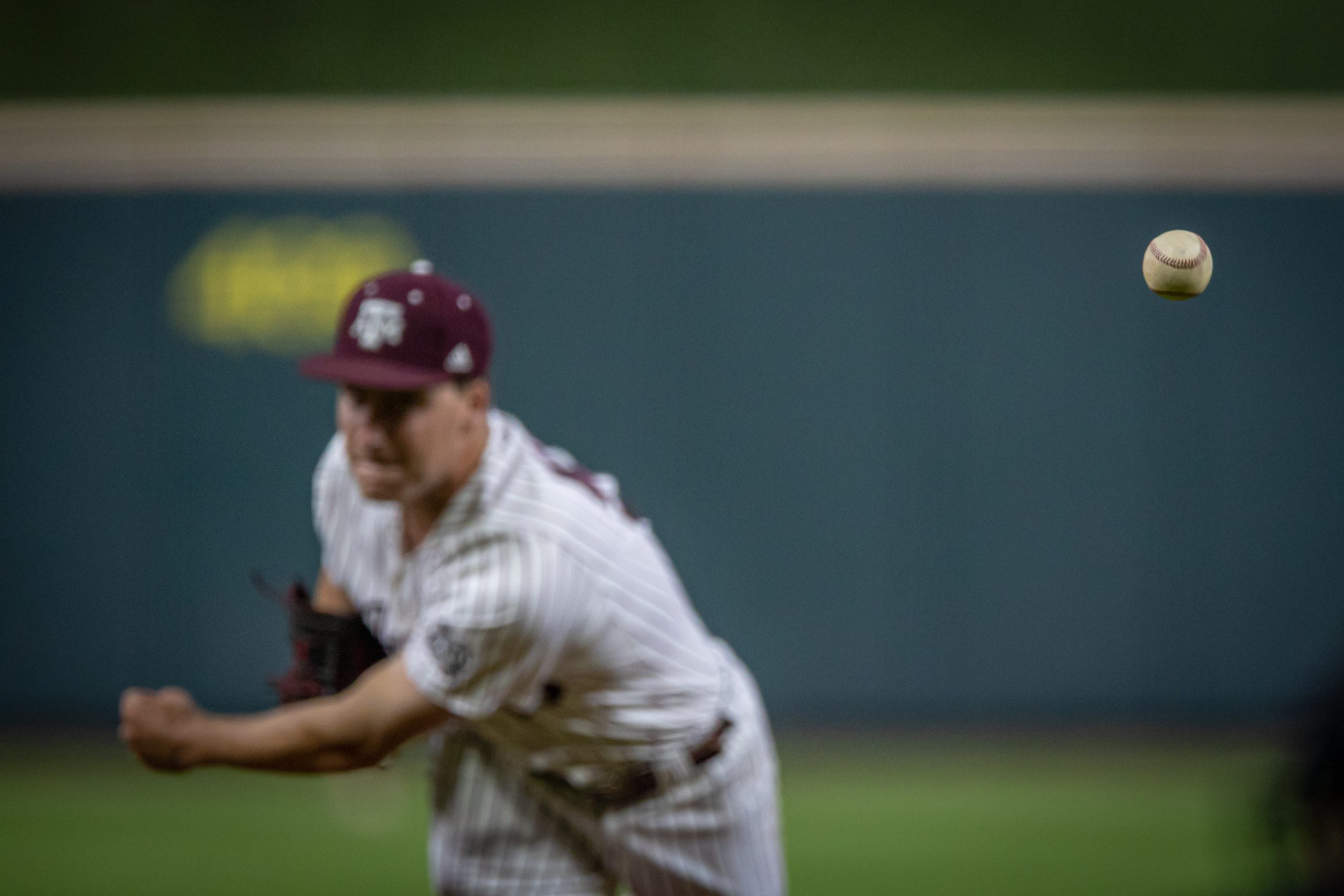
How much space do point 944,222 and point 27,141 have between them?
15.5 ft

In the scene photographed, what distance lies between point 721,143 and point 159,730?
196 inches

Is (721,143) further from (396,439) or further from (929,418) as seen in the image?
(396,439)

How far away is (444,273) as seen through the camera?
6832 mm

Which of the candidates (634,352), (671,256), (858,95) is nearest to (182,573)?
(634,352)

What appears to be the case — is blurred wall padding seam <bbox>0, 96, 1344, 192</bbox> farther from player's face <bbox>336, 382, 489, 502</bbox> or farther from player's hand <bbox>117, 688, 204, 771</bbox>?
player's hand <bbox>117, 688, 204, 771</bbox>

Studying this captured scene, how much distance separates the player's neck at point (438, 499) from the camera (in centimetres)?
264

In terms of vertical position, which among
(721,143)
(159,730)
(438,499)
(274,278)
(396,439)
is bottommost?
(159,730)

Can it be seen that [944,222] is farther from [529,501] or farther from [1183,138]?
[529,501]

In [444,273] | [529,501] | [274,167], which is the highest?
[274,167]

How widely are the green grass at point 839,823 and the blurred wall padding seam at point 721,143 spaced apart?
9.58 feet

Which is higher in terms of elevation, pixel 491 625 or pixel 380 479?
pixel 380 479

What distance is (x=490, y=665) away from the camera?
2.53 meters

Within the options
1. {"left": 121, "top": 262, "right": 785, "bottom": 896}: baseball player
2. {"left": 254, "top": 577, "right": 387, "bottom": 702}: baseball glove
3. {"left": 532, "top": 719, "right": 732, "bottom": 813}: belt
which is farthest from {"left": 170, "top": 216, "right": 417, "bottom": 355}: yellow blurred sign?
{"left": 532, "top": 719, "right": 732, "bottom": 813}: belt

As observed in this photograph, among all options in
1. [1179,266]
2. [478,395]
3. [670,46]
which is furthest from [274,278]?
[1179,266]
